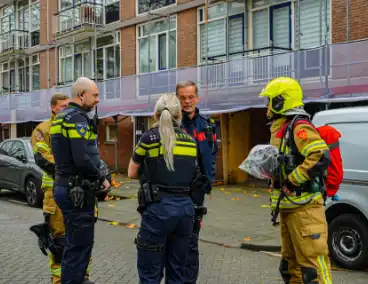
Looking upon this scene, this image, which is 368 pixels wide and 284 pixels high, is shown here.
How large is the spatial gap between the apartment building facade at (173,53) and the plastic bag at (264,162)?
301 inches

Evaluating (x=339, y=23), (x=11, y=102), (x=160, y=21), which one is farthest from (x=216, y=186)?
(x=11, y=102)

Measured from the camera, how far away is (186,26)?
1767 cm

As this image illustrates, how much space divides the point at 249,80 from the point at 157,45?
20.2 ft

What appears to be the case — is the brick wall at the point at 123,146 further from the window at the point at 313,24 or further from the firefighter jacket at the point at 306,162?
the firefighter jacket at the point at 306,162

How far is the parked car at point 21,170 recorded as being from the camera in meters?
11.4

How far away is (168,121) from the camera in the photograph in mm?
3932

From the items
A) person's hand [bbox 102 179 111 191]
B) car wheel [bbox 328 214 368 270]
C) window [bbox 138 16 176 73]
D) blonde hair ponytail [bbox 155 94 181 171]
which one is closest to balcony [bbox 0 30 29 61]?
window [bbox 138 16 176 73]

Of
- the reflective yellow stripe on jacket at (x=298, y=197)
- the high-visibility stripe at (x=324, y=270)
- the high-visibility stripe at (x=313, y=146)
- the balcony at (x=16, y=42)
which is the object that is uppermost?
the balcony at (x=16, y=42)

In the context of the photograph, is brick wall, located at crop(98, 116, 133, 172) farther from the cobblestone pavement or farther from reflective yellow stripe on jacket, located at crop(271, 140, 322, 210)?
reflective yellow stripe on jacket, located at crop(271, 140, 322, 210)

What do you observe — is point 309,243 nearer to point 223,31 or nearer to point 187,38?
point 223,31

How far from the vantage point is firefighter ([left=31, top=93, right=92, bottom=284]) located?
4.96 metres

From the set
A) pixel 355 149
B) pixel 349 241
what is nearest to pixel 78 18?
pixel 355 149

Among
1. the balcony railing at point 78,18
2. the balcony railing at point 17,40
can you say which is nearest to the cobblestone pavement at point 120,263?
the balcony railing at point 78,18

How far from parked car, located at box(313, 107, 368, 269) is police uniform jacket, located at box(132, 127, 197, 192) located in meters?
2.83
